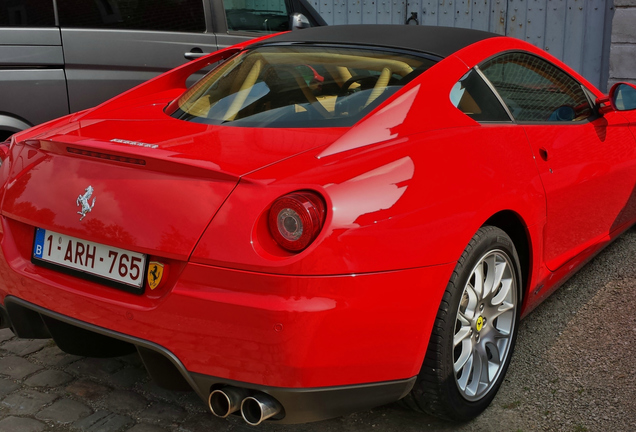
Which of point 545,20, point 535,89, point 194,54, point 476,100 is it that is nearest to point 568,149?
point 535,89

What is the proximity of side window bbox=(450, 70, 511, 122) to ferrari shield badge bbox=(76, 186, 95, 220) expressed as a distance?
4.43ft

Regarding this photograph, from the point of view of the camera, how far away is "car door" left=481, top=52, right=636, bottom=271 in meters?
3.02

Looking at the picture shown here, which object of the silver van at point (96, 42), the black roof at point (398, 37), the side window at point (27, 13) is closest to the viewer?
the black roof at point (398, 37)

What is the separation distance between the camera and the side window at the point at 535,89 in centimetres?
304

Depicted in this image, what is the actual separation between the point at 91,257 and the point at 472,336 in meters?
1.38

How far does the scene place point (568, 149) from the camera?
125 inches

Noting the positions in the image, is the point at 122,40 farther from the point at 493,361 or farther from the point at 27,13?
the point at 493,361

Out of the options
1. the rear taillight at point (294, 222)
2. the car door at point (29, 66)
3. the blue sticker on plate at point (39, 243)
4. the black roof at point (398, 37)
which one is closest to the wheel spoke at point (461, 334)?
the rear taillight at point (294, 222)

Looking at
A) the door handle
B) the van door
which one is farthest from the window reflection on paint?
the van door

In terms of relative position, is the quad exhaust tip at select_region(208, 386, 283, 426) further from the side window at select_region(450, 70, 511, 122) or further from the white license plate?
the side window at select_region(450, 70, 511, 122)

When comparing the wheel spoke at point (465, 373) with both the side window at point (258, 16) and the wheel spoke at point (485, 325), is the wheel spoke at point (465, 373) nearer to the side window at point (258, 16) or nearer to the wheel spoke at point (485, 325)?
the wheel spoke at point (485, 325)

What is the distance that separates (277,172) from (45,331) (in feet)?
3.68

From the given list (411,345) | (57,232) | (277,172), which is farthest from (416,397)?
(57,232)

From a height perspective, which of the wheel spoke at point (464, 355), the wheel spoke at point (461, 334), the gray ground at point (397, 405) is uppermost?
the wheel spoke at point (461, 334)
